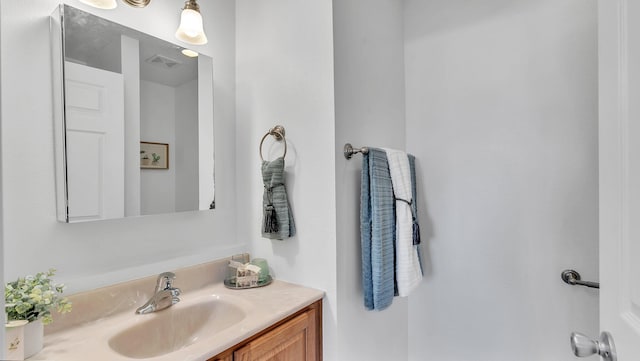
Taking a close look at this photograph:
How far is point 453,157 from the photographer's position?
5.26ft

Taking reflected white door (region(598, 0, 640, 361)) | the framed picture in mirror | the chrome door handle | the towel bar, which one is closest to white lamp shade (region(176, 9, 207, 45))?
the framed picture in mirror

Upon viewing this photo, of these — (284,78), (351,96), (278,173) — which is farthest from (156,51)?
(351,96)

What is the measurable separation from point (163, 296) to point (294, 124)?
0.81m

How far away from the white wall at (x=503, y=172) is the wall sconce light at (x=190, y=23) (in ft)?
3.52

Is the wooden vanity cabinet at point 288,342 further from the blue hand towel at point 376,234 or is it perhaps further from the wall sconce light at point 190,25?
the wall sconce light at point 190,25

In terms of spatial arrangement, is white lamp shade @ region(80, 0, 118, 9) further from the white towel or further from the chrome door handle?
the chrome door handle

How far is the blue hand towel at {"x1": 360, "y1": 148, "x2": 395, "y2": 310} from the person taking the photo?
4.11 ft

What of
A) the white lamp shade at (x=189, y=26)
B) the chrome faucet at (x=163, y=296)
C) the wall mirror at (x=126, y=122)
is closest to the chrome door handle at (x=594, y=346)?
the chrome faucet at (x=163, y=296)

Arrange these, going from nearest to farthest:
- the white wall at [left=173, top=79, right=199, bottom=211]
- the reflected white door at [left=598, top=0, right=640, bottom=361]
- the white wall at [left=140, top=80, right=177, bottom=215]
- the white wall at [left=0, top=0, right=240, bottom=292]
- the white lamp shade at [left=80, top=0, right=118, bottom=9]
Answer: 1. the reflected white door at [left=598, top=0, right=640, bottom=361]
2. the white wall at [left=0, top=0, right=240, bottom=292]
3. the white lamp shade at [left=80, top=0, right=118, bottom=9]
4. the white wall at [left=140, top=80, right=177, bottom=215]
5. the white wall at [left=173, top=79, right=199, bottom=211]

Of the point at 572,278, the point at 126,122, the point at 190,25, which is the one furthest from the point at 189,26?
the point at 572,278

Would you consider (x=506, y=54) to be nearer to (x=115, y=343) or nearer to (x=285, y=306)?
(x=285, y=306)

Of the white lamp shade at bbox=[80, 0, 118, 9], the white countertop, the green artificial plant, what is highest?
the white lamp shade at bbox=[80, 0, 118, 9]

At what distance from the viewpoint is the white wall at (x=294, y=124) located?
1241 mm

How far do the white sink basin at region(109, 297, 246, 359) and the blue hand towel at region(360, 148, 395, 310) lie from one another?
0.51 m
